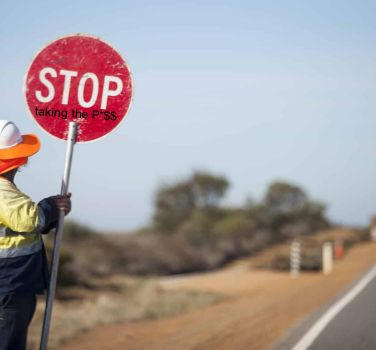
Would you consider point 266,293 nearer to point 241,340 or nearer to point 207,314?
point 207,314

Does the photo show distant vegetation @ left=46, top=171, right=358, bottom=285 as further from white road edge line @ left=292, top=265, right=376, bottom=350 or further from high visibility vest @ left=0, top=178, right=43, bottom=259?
high visibility vest @ left=0, top=178, right=43, bottom=259

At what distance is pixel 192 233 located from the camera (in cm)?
4556

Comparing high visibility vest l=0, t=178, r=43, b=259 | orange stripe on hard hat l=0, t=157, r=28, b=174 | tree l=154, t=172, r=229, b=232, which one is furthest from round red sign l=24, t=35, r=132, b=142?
tree l=154, t=172, r=229, b=232

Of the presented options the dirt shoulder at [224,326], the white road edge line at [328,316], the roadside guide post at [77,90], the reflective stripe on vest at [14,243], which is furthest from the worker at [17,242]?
the dirt shoulder at [224,326]

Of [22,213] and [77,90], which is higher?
[77,90]

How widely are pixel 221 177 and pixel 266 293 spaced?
4601 cm

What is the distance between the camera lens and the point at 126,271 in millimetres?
29984

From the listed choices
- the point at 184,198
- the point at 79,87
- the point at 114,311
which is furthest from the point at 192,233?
the point at 79,87

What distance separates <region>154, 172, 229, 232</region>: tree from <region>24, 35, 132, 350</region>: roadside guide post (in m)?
49.6

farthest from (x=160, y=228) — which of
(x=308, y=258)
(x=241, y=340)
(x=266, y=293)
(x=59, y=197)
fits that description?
(x=59, y=197)

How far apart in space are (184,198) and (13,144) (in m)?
53.8

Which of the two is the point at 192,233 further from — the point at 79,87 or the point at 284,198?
the point at 79,87

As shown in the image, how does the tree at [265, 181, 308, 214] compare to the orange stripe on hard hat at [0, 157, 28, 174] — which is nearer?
the orange stripe on hard hat at [0, 157, 28, 174]

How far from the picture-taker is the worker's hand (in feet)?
14.6
